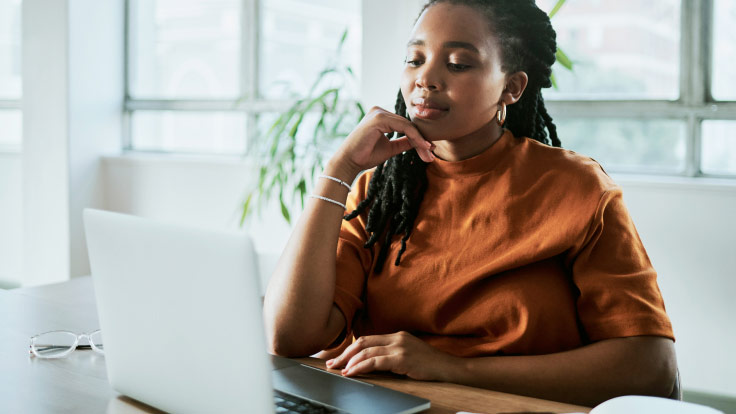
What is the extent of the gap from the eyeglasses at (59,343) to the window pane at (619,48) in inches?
83.9

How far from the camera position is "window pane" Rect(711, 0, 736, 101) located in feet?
8.41

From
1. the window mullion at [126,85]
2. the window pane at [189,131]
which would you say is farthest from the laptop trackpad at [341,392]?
the window mullion at [126,85]

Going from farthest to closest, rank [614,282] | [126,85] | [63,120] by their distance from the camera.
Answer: [126,85], [63,120], [614,282]

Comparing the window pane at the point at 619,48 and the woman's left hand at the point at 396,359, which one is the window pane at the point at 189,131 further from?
the woman's left hand at the point at 396,359

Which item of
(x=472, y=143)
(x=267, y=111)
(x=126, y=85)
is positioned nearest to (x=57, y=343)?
(x=472, y=143)

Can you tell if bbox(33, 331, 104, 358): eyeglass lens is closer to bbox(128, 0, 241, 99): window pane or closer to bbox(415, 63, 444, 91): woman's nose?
bbox(415, 63, 444, 91): woman's nose

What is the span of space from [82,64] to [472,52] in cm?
311

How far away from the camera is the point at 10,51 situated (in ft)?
15.4

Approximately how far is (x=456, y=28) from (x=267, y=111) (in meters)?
2.47

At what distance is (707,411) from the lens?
0.80 metres

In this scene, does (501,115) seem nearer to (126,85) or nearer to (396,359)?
(396,359)

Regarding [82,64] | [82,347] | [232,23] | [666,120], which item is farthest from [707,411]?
[82,64]

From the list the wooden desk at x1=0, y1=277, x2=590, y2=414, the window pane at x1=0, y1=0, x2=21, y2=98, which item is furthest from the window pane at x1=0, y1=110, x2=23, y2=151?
the wooden desk at x1=0, y1=277, x2=590, y2=414

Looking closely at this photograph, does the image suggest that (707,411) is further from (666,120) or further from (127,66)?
(127,66)
